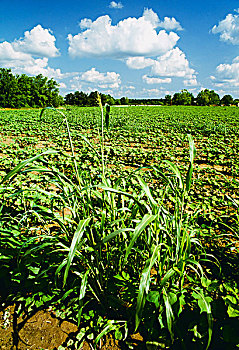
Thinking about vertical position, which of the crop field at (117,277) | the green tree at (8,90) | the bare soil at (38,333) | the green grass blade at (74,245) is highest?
the green tree at (8,90)

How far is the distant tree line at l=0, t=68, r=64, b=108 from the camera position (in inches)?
2269

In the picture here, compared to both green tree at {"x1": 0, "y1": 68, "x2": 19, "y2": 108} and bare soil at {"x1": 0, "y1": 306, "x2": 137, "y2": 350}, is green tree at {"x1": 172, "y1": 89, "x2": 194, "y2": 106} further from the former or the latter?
bare soil at {"x1": 0, "y1": 306, "x2": 137, "y2": 350}

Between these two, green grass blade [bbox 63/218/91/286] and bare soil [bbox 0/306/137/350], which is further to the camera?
bare soil [bbox 0/306/137/350]

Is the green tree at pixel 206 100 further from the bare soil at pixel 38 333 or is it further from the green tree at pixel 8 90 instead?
the bare soil at pixel 38 333

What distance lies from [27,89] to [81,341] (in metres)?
71.2

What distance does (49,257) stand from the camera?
2160mm

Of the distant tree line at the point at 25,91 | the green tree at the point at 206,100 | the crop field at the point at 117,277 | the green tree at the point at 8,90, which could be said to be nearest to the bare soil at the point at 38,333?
the crop field at the point at 117,277

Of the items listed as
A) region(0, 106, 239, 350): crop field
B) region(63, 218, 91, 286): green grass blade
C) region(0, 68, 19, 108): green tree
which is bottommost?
region(0, 106, 239, 350): crop field

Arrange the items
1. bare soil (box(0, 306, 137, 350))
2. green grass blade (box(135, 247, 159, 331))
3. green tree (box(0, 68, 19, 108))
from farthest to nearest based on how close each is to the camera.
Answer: green tree (box(0, 68, 19, 108)), bare soil (box(0, 306, 137, 350)), green grass blade (box(135, 247, 159, 331))

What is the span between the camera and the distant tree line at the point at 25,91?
5762cm

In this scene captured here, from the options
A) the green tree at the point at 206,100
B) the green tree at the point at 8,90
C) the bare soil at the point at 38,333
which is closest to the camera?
the bare soil at the point at 38,333

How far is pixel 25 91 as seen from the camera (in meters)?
61.6

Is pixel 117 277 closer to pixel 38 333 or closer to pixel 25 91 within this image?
pixel 38 333

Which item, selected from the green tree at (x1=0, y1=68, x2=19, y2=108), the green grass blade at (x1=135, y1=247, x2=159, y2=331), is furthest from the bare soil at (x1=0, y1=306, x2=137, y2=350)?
the green tree at (x1=0, y1=68, x2=19, y2=108)
